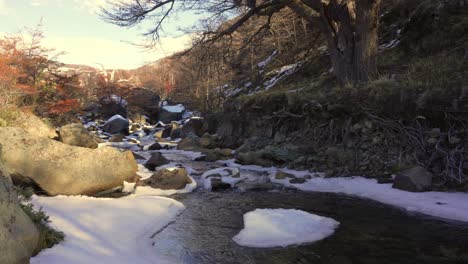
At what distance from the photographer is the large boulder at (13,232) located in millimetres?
3193

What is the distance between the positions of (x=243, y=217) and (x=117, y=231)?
217cm

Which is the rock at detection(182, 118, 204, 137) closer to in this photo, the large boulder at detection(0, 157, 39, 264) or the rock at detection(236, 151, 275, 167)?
the rock at detection(236, 151, 275, 167)

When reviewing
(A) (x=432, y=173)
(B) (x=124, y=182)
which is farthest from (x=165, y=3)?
(A) (x=432, y=173)

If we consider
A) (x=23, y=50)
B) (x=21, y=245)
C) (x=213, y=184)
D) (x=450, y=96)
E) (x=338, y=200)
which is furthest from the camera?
(x=23, y=50)

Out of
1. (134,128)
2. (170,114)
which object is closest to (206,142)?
(134,128)

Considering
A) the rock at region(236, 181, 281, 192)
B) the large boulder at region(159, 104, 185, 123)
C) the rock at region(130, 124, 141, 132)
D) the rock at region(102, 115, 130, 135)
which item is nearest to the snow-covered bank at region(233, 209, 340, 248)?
the rock at region(236, 181, 281, 192)

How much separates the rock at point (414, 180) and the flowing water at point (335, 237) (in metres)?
0.79

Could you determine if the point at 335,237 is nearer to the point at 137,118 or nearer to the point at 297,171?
the point at 297,171

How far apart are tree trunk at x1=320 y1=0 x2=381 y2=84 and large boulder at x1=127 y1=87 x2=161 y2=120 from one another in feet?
93.0

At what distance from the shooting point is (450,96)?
27.7 feet

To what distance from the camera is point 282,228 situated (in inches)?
233

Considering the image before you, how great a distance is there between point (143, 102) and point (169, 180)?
30801 mm

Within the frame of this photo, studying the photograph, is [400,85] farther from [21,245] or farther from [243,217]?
[21,245]

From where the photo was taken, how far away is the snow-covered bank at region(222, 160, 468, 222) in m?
6.58
